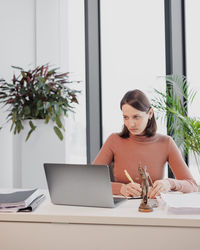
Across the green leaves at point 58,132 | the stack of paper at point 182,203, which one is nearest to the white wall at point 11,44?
the green leaves at point 58,132

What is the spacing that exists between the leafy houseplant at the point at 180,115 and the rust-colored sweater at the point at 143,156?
0.69 m

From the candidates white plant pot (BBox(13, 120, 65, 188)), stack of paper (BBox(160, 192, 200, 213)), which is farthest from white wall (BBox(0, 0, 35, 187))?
stack of paper (BBox(160, 192, 200, 213))

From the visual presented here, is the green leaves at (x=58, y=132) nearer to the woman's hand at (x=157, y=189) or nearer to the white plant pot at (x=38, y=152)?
the white plant pot at (x=38, y=152)

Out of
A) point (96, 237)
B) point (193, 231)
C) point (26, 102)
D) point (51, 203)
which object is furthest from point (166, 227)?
point (26, 102)

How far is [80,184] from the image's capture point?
61.2 inches

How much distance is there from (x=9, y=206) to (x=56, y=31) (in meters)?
2.72

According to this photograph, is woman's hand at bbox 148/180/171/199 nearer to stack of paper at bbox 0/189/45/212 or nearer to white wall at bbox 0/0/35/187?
stack of paper at bbox 0/189/45/212

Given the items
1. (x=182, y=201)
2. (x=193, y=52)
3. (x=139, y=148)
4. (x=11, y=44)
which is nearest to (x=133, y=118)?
(x=139, y=148)

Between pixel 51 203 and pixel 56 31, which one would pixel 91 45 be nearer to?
pixel 56 31

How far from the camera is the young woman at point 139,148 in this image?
86.8 inches

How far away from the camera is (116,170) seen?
2299 mm

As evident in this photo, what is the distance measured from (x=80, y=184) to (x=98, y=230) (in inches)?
8.7

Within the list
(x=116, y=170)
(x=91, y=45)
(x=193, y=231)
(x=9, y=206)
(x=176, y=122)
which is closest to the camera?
(x=193, y=231)

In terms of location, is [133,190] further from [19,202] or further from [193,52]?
[193,52]
